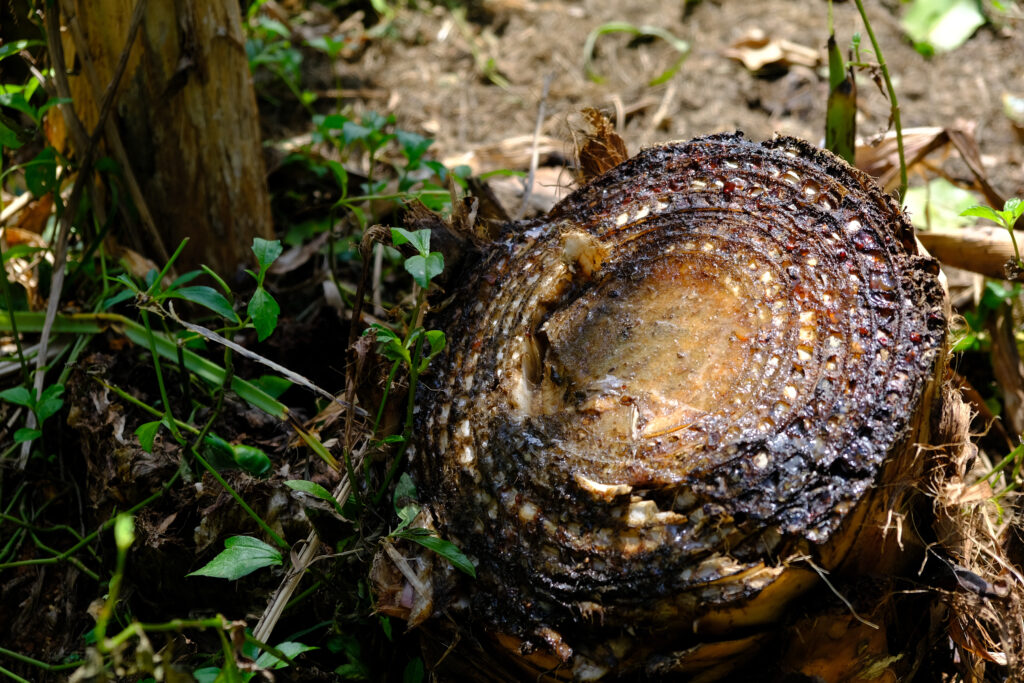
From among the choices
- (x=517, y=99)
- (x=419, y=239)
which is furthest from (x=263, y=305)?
(x=517, y=99)

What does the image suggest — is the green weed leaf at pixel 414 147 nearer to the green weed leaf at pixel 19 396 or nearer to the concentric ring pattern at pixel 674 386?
the concentric ring pattern at pixel 674 386

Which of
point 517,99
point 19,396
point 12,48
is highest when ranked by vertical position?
point 12,48

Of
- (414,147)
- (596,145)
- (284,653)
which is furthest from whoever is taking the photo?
(414,147)

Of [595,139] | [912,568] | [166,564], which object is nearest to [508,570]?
[912,568]

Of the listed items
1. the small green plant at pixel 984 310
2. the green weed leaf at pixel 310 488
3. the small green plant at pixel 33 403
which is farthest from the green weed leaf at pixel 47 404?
the small green plant at pixel 984 310

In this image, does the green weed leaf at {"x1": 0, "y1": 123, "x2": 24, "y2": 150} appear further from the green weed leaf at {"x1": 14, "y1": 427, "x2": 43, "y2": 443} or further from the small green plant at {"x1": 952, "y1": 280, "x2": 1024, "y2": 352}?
the small green plant at {"x1": 952, "y1": 280, "x2": 1024, "y2": 352}

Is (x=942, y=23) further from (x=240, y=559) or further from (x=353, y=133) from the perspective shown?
(x=240, y=559)
